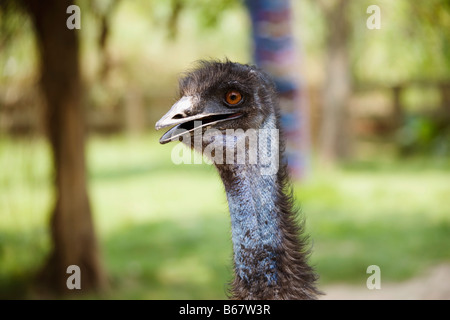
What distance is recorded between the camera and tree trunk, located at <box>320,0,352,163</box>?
11.8 metres

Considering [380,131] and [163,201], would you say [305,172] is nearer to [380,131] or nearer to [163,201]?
[163,201]

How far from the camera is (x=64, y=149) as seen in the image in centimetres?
500

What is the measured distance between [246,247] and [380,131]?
12939mm

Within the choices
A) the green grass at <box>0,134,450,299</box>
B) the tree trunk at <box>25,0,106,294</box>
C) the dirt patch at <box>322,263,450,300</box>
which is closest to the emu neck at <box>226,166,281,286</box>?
the green grass at <box>0,134,450,299</box>

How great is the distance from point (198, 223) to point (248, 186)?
17.9 feet

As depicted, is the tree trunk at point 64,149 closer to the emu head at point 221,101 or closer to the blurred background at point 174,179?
the blurred background at point 174,179

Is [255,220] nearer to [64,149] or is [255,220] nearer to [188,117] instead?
[188,117]

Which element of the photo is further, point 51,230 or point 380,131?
point 380,131

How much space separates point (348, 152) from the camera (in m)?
12.2

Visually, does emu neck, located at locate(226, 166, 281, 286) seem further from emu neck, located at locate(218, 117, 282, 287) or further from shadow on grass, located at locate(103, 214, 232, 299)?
shadow on grass, located at locate(103, 214, 232, 299)

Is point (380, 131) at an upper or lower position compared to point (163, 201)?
upper

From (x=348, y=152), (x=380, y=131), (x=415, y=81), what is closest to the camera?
(x=348, y=152)

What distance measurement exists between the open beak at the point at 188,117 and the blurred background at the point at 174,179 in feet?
1.07
